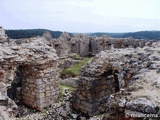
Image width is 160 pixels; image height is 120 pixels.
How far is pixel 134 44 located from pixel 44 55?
18.5 metres

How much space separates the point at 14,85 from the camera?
38.3ft

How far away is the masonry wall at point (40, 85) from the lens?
10.5 meters

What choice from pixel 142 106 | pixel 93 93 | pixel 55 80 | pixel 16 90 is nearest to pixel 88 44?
pixel 55 80

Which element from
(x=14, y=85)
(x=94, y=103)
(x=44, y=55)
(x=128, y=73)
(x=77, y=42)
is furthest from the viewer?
(x=77, y=42)

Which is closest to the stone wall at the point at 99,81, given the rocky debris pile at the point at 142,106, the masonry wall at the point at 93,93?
the masonry wall at the point at 93,93

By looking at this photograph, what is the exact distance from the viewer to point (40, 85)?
1050 centimetres

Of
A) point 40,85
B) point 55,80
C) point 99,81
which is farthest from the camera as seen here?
point 55,80

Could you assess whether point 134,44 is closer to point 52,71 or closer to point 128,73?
point 52,71

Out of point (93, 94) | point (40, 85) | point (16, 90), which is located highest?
point (40, 85)

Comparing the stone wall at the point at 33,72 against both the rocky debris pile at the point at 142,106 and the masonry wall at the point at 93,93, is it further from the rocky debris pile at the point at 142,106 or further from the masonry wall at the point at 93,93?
the rocky debris pile at the point at 142,106

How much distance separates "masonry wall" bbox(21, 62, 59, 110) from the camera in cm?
1051

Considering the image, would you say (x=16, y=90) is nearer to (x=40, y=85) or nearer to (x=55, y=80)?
(x=40, y=85)

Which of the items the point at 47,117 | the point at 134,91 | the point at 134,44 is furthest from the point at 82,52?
the point at 134,91

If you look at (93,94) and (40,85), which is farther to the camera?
(40,85)
